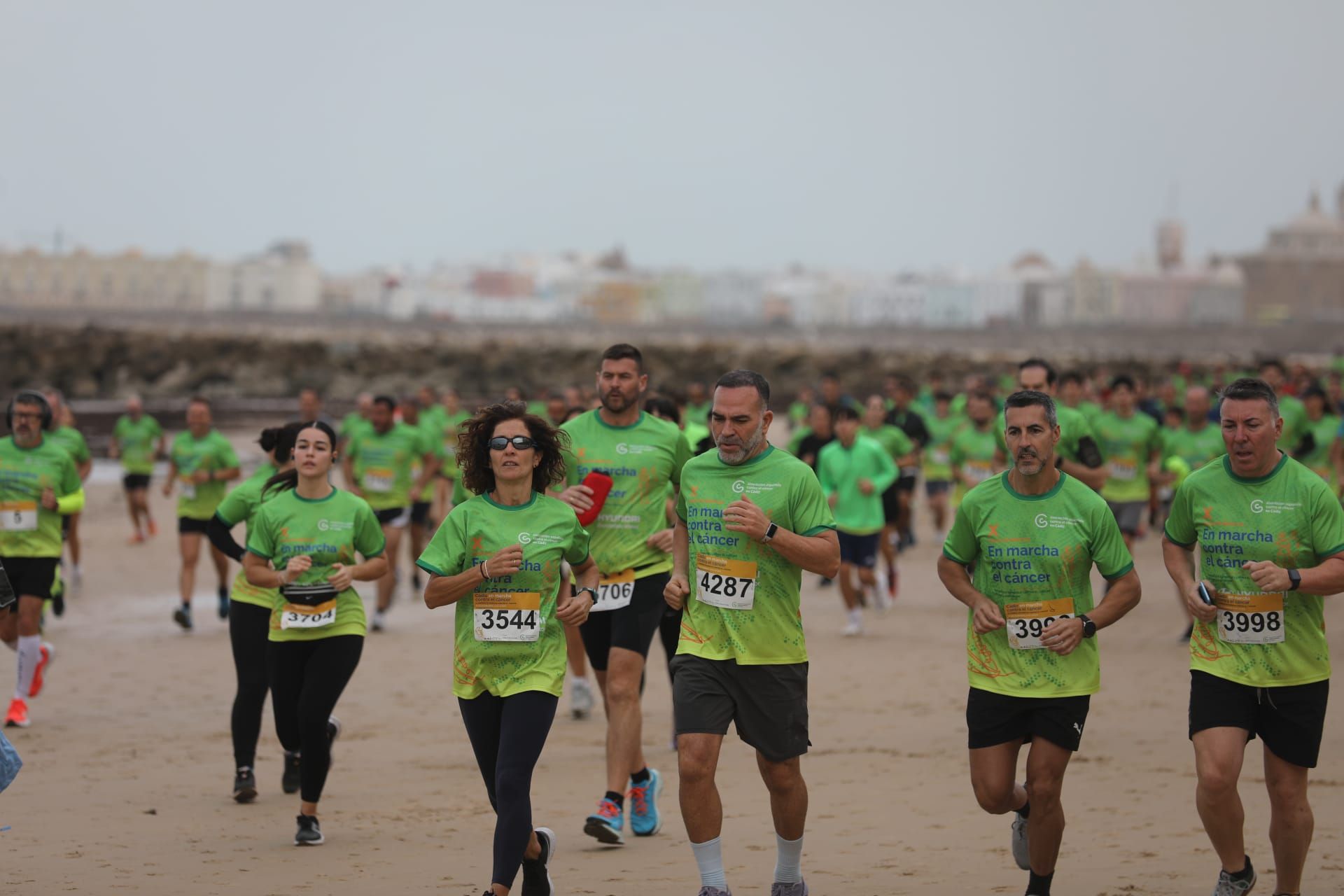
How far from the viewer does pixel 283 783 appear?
764 centimetres

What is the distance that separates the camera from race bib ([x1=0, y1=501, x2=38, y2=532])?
355 inches

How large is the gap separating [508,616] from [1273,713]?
2.54 metres

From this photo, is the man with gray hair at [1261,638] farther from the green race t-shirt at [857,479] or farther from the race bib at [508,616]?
the green race t-shirt at [857,479]

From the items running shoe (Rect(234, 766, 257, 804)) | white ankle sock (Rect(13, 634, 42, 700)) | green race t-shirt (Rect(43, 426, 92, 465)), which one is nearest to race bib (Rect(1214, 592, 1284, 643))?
running shoe (Rect(234, 766, 257, 804))

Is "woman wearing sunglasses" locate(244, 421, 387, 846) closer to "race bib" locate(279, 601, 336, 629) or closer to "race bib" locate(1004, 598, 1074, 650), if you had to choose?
"race bib" locate(279, 601, 336, 629)

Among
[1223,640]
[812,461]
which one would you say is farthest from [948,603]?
[1223,640]

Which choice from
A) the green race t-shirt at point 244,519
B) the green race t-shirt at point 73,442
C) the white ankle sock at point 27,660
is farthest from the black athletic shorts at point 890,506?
the green race t-shirt at point 244,519

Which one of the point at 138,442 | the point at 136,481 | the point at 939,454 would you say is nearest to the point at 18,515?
the point at 138,442

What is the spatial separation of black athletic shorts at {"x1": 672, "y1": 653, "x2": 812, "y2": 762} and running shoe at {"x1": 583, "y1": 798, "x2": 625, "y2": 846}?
1.11m

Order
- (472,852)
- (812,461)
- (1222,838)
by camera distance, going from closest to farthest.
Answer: (1222,838)
(472,852)
(812,461)

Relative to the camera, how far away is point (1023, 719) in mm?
5555

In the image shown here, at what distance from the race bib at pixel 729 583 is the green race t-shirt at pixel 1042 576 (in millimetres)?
712

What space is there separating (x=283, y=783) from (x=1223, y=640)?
14.1 ft

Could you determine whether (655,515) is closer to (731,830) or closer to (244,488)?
(731,830)
